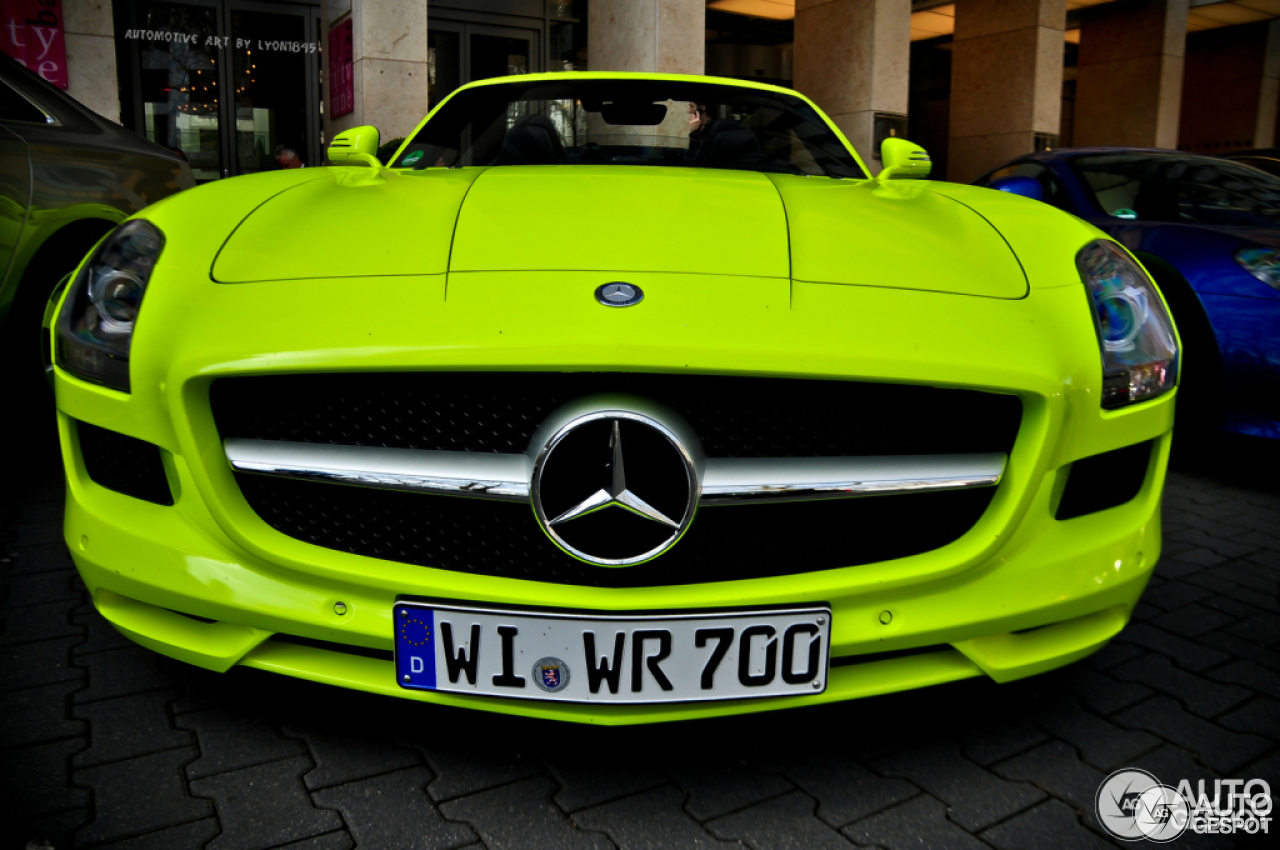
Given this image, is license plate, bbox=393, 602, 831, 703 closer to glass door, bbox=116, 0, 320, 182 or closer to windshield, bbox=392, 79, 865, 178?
windshield, bbox=392, 79, 865, 178

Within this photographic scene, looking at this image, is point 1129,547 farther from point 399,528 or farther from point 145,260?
point 145,260

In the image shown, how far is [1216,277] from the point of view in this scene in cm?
352

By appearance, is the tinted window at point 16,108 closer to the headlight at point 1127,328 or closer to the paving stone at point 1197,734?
the headlight at point 1127,328

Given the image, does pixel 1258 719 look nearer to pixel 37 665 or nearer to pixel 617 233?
pixel 617 233

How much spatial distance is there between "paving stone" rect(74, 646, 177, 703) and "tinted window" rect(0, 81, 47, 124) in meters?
2.17

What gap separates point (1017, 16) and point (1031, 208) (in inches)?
555

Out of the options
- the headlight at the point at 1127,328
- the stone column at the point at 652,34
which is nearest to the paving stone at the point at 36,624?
the headlight at the point at 1127,328

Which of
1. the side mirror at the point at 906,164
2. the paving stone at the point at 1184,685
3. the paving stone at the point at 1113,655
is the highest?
the side mirror at the point at 906,164

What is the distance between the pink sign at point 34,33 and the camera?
29.4ft

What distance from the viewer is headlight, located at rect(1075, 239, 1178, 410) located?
170 cm

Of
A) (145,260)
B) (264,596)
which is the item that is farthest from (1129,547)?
(145,260)

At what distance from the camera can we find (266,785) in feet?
5.42

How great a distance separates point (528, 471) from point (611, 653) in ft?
0.96

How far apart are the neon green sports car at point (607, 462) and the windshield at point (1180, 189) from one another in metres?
2.86
